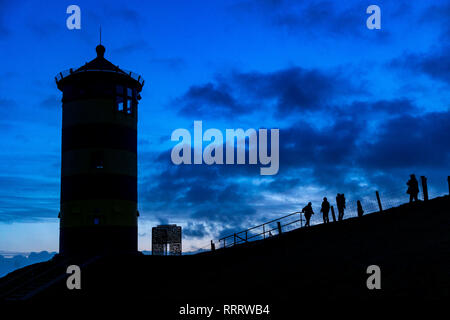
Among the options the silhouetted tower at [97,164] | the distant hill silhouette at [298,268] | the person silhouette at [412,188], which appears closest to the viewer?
the distant hill silhouette at [298,268]

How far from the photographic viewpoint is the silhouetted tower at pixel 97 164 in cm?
2977

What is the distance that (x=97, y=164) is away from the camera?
99.2 ft

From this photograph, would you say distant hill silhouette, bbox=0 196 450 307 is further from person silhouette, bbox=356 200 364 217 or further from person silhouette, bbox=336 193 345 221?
person silhouette, bbox=356 200 364 217

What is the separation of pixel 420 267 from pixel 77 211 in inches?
758

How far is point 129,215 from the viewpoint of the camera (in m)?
30.8

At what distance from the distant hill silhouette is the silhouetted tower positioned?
212 centimetres

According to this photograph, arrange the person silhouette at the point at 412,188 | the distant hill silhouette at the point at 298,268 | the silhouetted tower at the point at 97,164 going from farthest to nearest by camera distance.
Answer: the person silhouette at the point at 412,188
the silhouetted tower at the point at 97,164
the distant hill silhouette at the point at 298,268

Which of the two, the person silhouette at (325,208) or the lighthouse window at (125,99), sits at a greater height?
the lighthouse window at (125,99)

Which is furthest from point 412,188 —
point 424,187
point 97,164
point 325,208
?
point 97,164

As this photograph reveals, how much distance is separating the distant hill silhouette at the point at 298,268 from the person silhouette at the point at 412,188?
886 millimetres

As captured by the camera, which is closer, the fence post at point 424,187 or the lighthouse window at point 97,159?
the lighthouse window at point 97,159

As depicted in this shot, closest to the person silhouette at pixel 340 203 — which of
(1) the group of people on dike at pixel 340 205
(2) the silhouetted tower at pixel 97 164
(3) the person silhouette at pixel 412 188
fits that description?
(1) the group of people on dike at pixel 340 205

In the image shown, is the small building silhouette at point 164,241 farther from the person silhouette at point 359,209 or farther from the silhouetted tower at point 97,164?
the person silhouette at point 359,209
